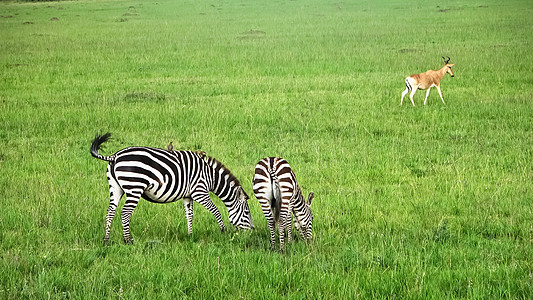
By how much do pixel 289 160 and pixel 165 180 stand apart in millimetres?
5210

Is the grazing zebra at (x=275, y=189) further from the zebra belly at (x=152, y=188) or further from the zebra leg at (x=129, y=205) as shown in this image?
Result: the zebra leg at (x=129, y=205)

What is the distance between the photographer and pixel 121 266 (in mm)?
6488

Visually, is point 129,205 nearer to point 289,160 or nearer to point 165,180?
point 165,180

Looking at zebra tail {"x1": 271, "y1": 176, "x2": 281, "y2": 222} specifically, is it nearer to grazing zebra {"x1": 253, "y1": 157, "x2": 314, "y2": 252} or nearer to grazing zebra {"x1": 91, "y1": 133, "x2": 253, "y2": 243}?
grazing zebra {"x1": 253, "y1": 157, "x2": 314, "y2": 252}

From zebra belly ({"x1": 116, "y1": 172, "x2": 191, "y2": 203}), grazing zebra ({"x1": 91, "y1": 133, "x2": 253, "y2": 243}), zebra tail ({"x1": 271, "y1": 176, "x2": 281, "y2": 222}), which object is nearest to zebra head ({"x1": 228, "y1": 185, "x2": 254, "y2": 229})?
grazing zebra ({"x1": 91, "y1": 133, "x2": 253, "y2": 243})

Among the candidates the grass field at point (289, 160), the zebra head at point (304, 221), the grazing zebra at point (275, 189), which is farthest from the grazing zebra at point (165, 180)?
the grazing zebra at point (275, 189)

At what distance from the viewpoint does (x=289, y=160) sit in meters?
11.8

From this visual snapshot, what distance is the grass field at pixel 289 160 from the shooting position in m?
6.28

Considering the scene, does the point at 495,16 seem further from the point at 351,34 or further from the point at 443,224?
the point at 443,224

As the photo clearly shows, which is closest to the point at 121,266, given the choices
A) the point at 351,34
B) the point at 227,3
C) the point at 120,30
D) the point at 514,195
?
the point at 514,195

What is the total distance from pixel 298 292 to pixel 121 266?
6.31 ft

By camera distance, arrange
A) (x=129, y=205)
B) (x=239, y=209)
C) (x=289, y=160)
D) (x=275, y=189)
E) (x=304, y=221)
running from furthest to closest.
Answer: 1. (x=289, y=160)
2. (x=239, y=209)
3. (x=304, y=221)
4. (x=129, y=205)
5. (x=275, y=189)

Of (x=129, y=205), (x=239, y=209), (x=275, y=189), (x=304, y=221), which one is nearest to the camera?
(x=275, y=189)

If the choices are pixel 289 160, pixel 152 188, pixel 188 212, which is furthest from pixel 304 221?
pixel 289 160
